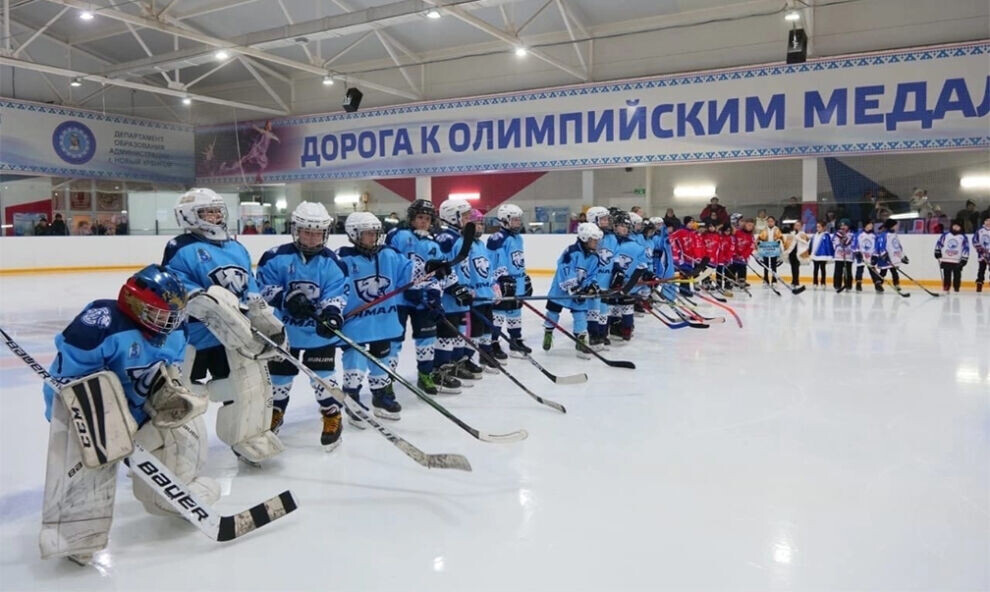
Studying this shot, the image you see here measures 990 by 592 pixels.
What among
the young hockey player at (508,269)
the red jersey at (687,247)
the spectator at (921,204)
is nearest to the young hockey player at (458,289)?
the young hockey player at (508,269)

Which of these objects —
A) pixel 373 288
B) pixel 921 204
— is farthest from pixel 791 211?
pixel 373 288

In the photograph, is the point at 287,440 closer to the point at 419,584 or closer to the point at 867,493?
the point at 419,584

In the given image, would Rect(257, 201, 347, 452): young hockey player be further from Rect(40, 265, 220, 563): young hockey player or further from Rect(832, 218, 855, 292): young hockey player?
Rect(832, 218, 855, 292): young hockey player

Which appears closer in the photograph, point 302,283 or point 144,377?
point 144,377

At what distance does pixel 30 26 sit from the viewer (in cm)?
1330

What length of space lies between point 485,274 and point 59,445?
8.95 ft

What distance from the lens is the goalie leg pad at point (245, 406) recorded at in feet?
7.73

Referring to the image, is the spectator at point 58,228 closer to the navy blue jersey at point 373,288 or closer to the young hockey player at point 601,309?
the young hockey player at point 601,309

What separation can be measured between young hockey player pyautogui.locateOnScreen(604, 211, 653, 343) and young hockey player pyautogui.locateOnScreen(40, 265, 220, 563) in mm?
3798

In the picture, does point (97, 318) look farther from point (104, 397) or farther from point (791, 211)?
point (791, 211)

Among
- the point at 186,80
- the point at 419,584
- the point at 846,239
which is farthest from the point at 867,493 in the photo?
the point at 186,80

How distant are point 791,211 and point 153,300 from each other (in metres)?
10.7

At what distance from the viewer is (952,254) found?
9.28 meters

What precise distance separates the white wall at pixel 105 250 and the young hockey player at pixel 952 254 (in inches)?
90.7
